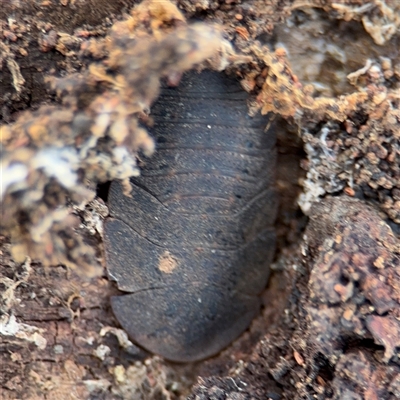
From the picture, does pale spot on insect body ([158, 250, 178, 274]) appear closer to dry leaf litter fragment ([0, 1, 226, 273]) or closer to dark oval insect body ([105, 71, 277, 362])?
dark oval insect body ([105, 71, 277, 362])

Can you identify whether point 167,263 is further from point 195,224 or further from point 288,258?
point 288,258

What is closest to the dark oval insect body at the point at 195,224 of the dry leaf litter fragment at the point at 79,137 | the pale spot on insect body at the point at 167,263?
the pale spot on insect body at the point at 167,263

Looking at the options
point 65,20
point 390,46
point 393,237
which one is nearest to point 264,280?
point 393,237

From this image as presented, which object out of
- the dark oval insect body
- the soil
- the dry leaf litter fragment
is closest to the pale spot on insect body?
the dark oval insect body

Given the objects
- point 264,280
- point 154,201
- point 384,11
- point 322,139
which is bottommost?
point 264,280

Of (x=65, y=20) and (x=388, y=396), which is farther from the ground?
(x=65, y=20)

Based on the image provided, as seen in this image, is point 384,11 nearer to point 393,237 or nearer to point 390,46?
point 390,46

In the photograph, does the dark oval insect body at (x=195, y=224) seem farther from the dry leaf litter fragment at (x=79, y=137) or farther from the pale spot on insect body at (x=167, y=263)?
the dry leaf litter fragment at (x=79, y=137)
